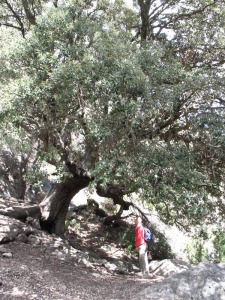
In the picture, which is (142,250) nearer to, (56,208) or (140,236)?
(140,236)

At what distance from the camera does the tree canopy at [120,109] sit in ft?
22.1

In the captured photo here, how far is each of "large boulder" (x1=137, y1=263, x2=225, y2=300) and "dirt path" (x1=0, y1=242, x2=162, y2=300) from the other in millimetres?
672

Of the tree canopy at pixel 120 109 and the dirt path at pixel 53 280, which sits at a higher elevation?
the tree canopy at pixel 120 109

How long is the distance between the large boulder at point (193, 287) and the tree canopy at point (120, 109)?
3.53ft

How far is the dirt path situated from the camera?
6.06 m

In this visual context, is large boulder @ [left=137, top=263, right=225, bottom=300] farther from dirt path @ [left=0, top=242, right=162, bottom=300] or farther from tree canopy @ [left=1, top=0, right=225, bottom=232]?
tree canopy @ [left=1, top=0, right=225, bottom=232]

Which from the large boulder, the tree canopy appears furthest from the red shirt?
the large boulder

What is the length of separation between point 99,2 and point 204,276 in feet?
26.8

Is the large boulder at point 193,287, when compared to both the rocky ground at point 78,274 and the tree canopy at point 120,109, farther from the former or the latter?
the tree canopy at point 120,109

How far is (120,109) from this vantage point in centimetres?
680

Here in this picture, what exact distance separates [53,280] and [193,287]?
108 inches

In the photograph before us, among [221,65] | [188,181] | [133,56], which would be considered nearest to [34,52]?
[133,56]

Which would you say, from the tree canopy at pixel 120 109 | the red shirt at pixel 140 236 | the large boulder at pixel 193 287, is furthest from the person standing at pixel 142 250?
the large boulder at pixel 193 287

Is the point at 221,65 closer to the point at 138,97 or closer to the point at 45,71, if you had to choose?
the point at 138,97
